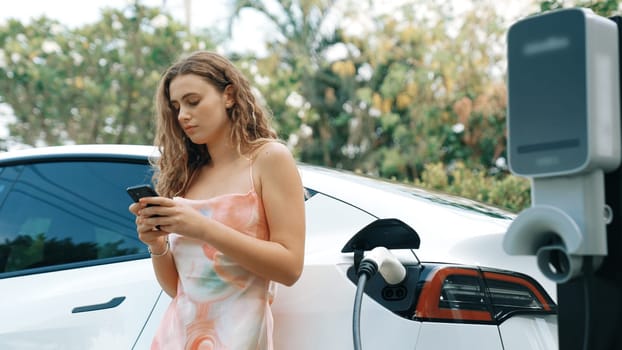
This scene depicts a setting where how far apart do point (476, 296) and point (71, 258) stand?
4.88ft

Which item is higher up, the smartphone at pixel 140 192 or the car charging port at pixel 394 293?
the smartphone at pixel 140 192

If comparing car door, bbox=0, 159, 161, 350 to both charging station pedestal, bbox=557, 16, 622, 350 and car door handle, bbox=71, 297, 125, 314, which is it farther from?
charging station pedestal, bbox=557, 16, 622, 350

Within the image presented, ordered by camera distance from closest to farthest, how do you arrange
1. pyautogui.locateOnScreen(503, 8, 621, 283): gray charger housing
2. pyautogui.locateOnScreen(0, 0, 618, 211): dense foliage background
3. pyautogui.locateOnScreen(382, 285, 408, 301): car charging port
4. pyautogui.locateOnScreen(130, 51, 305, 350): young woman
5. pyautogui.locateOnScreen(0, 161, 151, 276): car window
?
pyautogui.locateOnScreen(503, 8, 621, 283): gray charger housing < pyautogui.locateOnScreen(130, 51, 305, 350): young woman < pyautogui.locateOnScreen(382, 285, 408, 301): car charging port < pyautogui.locateOnScreen(0, 161, 151, 276): car window < pyautogui.locateOnScreen(0, 0, 618, 211): dense foliage background

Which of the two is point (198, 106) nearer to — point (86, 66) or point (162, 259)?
point (162, 259)

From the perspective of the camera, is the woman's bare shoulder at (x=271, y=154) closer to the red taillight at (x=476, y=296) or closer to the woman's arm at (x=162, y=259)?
Answer: the woman's arm at (x=162, y=259)

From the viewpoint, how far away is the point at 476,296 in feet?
6.40

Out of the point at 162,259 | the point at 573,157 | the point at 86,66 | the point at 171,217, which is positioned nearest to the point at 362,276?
the point at 171,217

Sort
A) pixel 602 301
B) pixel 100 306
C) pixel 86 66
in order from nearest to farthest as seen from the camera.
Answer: pixel 602 301 → pixel 100 306 → pixel 86 66

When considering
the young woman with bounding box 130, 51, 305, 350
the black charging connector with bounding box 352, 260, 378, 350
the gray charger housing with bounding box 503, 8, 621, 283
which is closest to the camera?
the gray charger housing with bounding box 503, 8, 621, 283

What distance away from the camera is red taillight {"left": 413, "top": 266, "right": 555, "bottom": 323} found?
1935mm

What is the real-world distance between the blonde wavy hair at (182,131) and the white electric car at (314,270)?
0.32m

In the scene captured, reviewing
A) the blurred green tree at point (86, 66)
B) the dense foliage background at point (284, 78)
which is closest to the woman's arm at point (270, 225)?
the dense foliage background at point (284, 78)

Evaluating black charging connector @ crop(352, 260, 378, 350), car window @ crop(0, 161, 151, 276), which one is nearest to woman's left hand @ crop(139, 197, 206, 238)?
black charging connector @ crop(352, 260, 378, 350)

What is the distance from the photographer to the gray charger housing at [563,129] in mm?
1236
